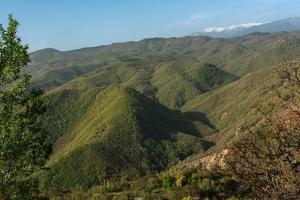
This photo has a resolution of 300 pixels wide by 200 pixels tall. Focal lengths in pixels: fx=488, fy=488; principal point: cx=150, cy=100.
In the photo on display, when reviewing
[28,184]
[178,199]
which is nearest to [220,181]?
[178,199]

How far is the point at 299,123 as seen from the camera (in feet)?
66.8

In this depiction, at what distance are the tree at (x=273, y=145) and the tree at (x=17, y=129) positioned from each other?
32.2 feet

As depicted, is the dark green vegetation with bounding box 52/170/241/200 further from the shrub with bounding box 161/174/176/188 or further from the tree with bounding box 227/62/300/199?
the tree with bounding box 227/62/300/199

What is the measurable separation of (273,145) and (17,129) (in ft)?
39.8

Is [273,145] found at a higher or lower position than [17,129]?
lower

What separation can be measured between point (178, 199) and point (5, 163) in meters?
39.3

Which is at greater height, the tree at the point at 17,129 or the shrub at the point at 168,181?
the tree at the point at 17,129

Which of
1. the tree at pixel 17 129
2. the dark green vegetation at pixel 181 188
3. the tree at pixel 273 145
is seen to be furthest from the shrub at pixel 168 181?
the tree at pixel 273 145

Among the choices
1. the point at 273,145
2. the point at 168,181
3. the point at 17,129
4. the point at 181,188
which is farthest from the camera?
the point at 168,181

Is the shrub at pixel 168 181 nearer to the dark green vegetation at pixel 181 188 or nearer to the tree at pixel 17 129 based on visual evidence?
the dark green vegetation at pixel 181 188

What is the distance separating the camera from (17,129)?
23812 mm

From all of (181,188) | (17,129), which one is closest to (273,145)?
(17,129)

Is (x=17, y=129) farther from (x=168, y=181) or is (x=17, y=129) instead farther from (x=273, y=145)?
(x=168, y=181)

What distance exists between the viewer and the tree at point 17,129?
23.8 metres
